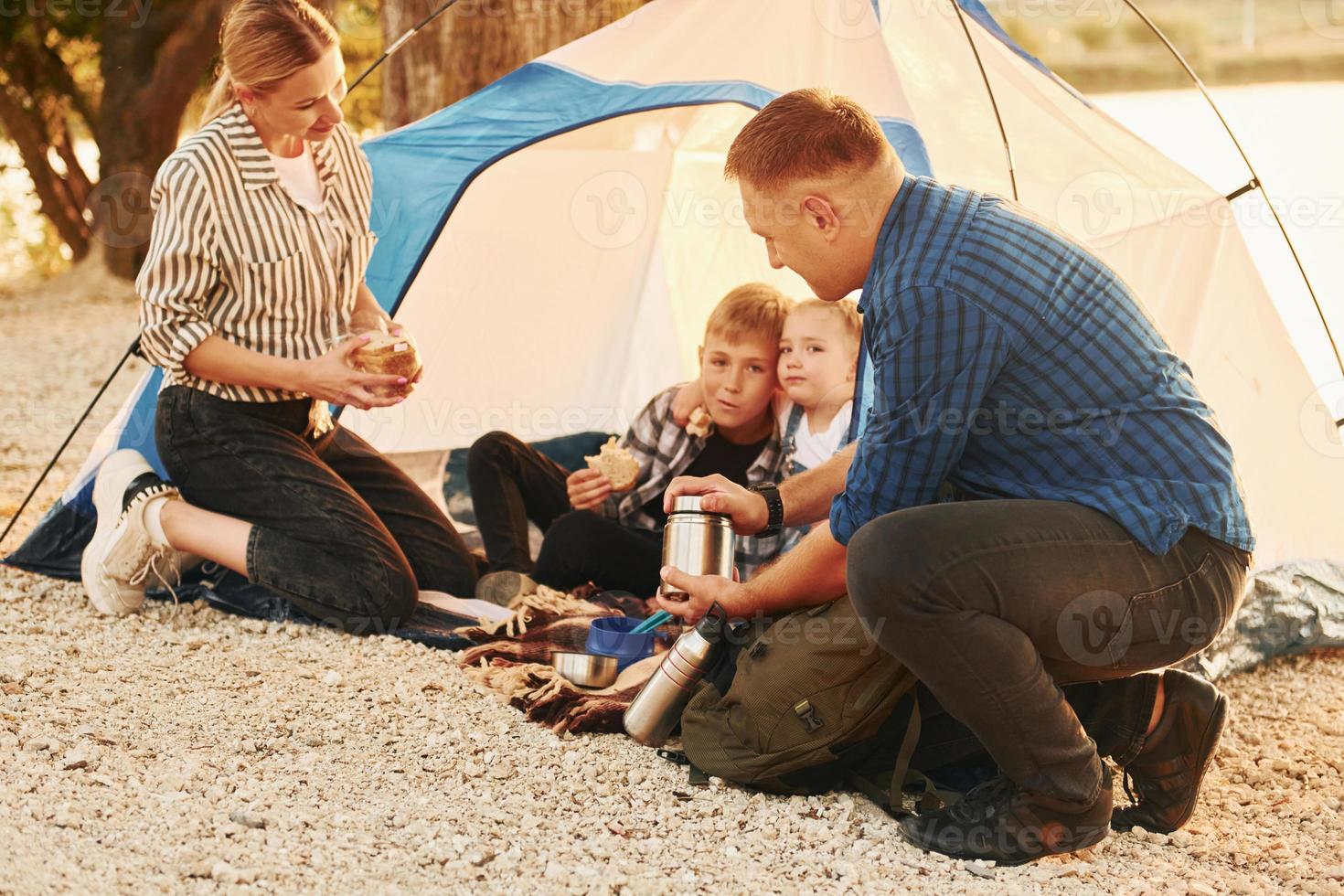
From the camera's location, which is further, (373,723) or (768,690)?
(373,723)

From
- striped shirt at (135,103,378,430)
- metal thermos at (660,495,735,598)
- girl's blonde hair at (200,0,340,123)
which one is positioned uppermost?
girl's blonde hair at (200,0,340,123)

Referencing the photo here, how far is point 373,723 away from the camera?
221 cm

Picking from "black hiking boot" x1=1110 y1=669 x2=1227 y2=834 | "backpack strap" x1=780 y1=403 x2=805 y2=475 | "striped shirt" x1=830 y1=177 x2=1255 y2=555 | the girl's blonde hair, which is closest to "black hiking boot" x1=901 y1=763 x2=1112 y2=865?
"black hiking boot" x1=1110 y1=669 x2=1227 y2=834

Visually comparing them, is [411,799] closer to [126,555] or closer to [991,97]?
[126,555]

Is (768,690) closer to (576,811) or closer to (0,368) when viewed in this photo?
(576,811)

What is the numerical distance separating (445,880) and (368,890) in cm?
10

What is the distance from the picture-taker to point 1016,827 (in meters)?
1.80

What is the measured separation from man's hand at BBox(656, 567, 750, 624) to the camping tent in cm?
99

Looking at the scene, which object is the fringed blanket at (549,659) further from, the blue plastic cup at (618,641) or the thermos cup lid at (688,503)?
the thermos cup lid at (688,503)

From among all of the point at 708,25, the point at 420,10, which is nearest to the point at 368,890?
the point at 708,25

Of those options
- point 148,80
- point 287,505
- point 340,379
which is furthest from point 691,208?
point 148,80

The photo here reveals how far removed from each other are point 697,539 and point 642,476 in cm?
89

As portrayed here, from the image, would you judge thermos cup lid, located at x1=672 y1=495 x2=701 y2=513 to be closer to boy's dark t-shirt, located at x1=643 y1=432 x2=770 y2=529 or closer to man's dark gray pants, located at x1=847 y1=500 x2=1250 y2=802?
man's dark gray pants, located at x1=847 y1=500 x2=1250 y2=802

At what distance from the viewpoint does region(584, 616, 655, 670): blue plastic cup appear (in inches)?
94.4
